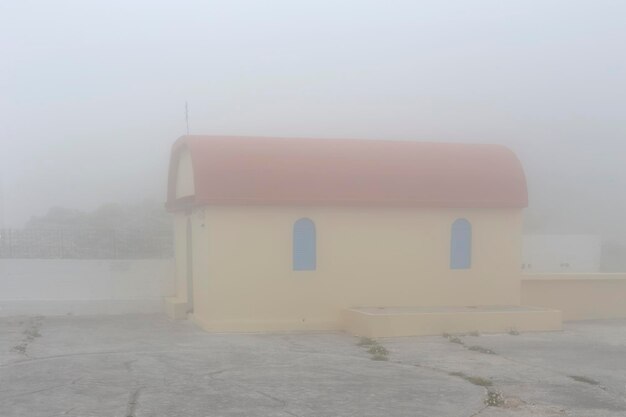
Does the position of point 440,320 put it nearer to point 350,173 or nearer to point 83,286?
point 350,173

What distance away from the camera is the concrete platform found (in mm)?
14359

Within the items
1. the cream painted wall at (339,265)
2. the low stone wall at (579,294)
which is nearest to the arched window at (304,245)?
the cream painted wall at (339,265)

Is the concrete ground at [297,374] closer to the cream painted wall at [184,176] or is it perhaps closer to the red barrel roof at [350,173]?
the red barrel roof at [350,173]

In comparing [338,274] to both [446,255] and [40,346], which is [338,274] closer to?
[446,255]

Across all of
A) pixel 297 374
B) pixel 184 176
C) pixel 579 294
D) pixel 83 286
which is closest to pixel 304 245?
pixel 184 176

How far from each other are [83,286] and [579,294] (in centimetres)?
1218

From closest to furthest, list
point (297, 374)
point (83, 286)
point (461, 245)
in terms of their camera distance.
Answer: point (297, 374), point (461, 245), point (83, 286)

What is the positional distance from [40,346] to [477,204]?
9.44m

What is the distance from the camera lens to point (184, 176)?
680 inches

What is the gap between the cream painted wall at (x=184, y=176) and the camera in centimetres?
1645

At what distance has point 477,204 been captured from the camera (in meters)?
16.4

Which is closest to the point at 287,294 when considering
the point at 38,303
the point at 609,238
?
the point at 38,303

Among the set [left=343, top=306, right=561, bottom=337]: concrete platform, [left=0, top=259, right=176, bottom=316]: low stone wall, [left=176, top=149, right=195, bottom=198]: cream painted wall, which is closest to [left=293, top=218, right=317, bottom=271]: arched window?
[left=343, top=306, right=561, bottom=337]: concrete platform

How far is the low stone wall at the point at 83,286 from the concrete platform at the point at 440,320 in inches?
213
